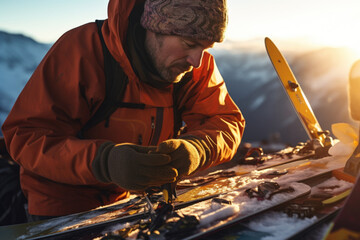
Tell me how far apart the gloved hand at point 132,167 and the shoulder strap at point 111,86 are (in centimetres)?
41

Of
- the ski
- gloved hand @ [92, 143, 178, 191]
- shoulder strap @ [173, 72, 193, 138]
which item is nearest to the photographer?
the ski

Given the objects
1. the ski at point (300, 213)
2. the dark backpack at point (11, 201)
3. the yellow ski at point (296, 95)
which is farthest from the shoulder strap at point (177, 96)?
the yellow ski at point (296, 95)

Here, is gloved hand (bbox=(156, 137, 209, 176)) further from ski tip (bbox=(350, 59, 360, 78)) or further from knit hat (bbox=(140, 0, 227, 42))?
ski tip (bbox=(350, 59, 360, 78))

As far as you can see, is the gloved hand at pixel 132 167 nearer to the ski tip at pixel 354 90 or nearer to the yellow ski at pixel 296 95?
the ski tip at pixel 354 90

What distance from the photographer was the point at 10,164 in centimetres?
206

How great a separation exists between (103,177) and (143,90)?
23.6 inches

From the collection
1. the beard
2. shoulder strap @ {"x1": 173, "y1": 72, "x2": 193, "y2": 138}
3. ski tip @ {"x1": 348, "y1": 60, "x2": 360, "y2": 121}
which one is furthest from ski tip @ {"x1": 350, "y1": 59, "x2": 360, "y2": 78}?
shoulder strap @ {"x1": 173, "y1": 72, "x2": 193, "y2": 138}

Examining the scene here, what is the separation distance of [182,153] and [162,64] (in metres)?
0.62

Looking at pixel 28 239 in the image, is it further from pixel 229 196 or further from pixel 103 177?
pixel 229 196

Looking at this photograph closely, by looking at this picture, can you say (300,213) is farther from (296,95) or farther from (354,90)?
(296,95)

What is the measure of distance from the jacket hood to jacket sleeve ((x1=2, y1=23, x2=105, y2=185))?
0.08m

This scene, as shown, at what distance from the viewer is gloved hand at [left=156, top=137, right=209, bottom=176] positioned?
4.22 ft

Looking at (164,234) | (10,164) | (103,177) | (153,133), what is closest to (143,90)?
(153,133)

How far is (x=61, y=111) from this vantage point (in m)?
1.59
